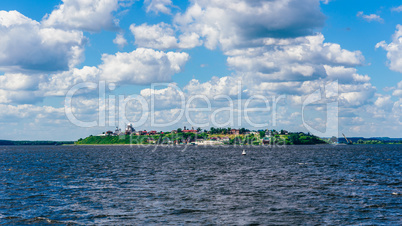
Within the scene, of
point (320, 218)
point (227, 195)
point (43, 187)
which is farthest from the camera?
point (43, 187)

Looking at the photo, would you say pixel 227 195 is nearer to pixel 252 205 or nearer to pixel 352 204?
pixel 252 205

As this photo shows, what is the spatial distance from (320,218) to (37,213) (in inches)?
1158

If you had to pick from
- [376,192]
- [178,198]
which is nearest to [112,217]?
[178,198]

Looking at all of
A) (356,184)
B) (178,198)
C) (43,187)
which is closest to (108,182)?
(43,187)

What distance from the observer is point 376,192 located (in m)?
50.0

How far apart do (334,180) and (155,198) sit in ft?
117

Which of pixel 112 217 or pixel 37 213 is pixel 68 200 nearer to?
pixel 37 213

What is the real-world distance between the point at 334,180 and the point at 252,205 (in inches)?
1151

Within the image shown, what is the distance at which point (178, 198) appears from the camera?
4466 cm

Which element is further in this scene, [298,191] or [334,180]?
[334,180]

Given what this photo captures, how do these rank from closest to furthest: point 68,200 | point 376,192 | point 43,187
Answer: point 68,200, point 376,192, point 43,187

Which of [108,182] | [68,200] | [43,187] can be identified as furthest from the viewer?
[108,182]

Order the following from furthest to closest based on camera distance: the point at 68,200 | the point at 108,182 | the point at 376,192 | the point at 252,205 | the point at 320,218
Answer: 1. the point at 108,182
2. the point at 376,192
3. the point at 68,200
4. the point at 252,205
5. the point at 320,218

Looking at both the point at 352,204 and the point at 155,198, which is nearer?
the point at 352,204
